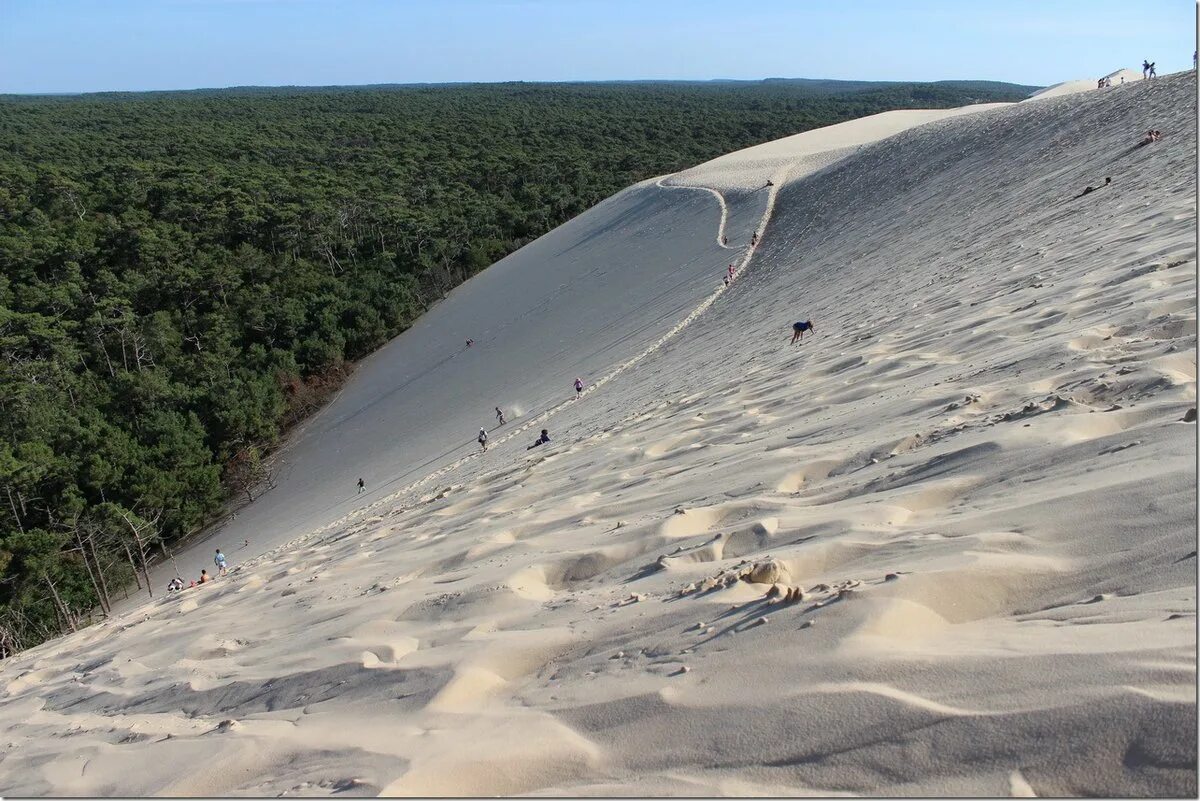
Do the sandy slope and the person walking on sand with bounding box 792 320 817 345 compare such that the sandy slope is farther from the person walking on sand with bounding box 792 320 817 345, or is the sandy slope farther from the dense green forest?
the dense green forest

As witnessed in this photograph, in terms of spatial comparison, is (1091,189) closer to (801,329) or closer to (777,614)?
(801,329)

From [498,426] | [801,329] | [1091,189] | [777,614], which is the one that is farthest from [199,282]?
[777,614]

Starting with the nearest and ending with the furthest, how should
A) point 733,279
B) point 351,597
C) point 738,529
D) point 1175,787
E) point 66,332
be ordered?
point 1175,787
point 738,529
point 351,597
point 733,279
point 66,332

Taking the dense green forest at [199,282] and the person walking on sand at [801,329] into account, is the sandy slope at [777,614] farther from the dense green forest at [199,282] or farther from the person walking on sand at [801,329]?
the dense green forest at [199,282]

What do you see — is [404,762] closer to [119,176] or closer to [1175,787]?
[1175,787]

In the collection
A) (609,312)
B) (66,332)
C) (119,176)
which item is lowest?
(609,312)

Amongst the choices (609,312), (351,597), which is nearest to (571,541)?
(351,597)

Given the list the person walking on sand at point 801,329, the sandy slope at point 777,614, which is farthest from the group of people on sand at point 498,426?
the sandy slope at point 777,614
